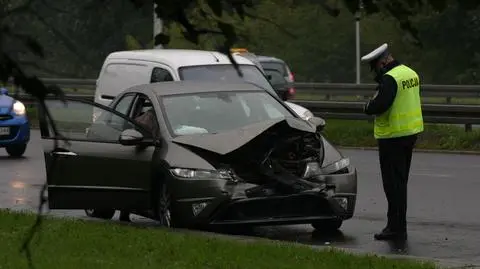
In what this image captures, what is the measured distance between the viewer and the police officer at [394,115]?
33.4 ft

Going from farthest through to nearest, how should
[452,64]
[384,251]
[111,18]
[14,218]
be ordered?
[452,64] < [14,218] < [384,251] < [111,18]

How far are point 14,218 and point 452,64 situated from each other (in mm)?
46350

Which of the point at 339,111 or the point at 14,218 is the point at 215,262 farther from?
the point at 339,111

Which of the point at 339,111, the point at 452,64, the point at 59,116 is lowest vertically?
the point at 452,64

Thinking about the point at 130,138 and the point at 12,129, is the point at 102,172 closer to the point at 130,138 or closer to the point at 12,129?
the point at 130,138

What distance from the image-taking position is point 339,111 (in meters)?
25.2

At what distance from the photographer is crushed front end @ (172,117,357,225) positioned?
9961 mm

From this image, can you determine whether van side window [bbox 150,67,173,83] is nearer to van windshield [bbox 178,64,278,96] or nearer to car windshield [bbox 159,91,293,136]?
van windshield [bbox 178,64,278,96]

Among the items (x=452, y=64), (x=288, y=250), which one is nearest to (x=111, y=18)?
(x=288, y=250)

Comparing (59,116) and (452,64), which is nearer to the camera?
(59,116)

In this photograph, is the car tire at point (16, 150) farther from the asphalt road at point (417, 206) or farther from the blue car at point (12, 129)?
the asphalt road at point (417, 206)

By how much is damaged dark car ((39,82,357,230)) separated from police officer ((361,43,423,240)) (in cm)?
40

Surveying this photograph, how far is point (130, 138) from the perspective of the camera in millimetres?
10523

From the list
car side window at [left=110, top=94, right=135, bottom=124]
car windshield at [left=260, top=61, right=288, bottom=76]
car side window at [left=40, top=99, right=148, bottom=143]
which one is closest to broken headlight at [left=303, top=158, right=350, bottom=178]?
car side window at [left=40, top=99, right=148, bottom=143]
